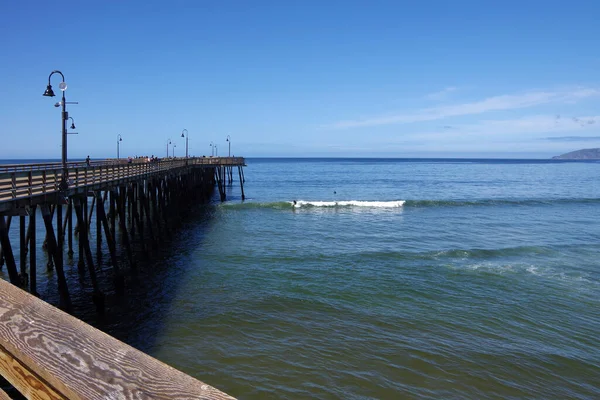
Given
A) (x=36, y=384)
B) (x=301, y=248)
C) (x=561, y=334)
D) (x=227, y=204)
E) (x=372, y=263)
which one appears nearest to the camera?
(x=36, y=384)

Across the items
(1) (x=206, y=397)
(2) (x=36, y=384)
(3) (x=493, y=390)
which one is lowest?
(3) (x=493, y=390)

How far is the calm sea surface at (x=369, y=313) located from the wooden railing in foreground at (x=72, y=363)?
7377mm

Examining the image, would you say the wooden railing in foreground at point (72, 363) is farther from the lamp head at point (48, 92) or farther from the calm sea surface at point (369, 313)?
the lamp head at point (48, 92)

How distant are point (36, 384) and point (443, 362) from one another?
950cm

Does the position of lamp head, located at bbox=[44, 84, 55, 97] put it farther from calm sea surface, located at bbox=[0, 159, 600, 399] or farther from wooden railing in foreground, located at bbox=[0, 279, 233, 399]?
wooden railing in foreground, located at bbox=[0, 279, 233, 399]

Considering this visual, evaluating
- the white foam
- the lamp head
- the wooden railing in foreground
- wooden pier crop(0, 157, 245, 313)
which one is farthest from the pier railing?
the white foam

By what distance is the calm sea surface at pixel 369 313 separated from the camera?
366 inches

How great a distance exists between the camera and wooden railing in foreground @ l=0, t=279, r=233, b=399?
1526 millimetres

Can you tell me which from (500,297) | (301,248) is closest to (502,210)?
(301,248)

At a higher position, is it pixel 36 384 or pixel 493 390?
pixel 36 384

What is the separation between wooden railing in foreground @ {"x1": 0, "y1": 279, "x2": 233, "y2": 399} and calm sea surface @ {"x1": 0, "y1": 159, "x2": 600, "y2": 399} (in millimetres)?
7377

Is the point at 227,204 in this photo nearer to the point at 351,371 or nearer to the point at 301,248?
the point at 301,248

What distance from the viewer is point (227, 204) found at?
42656mm

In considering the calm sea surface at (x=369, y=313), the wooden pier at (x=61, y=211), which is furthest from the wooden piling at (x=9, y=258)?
the calm sea surface at (x=369, y=313)
